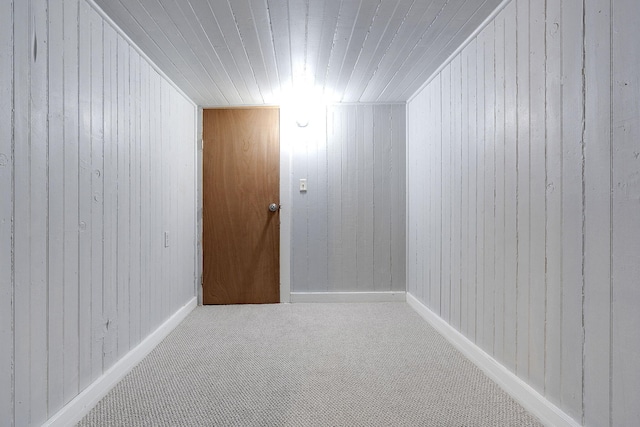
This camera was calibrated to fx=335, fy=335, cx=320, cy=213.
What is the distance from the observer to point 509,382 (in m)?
1.57

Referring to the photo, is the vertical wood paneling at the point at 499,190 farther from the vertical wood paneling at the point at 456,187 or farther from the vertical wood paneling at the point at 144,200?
the vertical wood paneling at the point at 144,200

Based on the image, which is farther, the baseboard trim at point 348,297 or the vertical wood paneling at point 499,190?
the baseboard trim at point 348,297

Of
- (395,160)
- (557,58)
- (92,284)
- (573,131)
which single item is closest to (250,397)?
(92,284)

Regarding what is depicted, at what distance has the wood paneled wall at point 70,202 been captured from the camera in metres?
1.13

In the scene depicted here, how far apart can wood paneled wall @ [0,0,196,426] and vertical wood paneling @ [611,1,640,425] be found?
6.38ft

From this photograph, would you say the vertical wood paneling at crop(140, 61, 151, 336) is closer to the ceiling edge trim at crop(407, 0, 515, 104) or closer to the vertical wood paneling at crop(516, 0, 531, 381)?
the ceiling edge trim at crop(407, 0, 515, 104)

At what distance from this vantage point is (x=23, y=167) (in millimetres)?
1164

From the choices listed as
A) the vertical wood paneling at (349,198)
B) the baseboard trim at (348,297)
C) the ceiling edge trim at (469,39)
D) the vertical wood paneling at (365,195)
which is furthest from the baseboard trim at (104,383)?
the ceiling edge trim at (469,39)

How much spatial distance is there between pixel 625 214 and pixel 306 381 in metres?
1.47

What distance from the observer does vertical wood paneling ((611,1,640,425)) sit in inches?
38.9

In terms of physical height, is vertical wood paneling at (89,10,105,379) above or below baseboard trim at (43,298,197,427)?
above

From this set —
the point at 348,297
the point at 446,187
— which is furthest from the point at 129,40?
the point at 348,297

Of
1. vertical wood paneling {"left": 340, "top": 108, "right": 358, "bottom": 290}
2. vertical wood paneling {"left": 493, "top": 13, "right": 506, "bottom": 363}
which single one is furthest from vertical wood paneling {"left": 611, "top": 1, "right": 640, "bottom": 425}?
vertical wood paneling {"left": 340, "top": 108, "right": 358, "bottom": 290}

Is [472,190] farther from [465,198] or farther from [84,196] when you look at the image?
[84,196]
